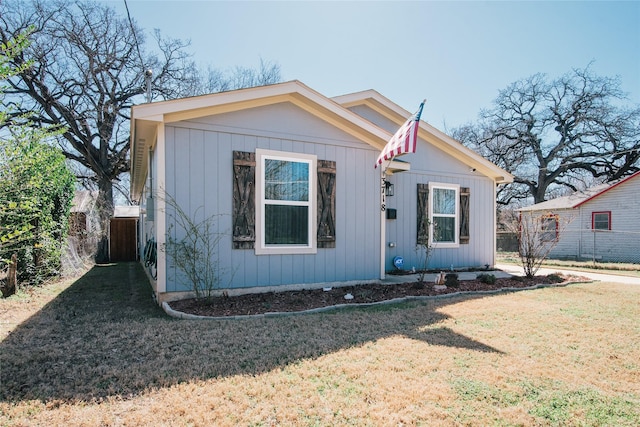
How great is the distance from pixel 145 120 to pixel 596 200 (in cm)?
1905

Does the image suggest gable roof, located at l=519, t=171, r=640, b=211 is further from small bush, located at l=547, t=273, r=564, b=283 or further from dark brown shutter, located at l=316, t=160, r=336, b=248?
dark brown shutter, located at l=316, t=160, r=336, b=248

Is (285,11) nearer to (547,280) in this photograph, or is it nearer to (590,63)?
(547,280)

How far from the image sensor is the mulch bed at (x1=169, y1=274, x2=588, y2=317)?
17.3 feet

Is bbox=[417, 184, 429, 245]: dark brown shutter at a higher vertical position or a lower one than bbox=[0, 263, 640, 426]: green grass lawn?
higher

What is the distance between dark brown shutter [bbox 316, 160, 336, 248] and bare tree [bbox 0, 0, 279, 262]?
12585mm

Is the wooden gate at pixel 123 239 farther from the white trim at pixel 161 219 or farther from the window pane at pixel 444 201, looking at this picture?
the window pane at pixel 444 201

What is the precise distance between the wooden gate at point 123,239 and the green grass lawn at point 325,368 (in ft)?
31.4

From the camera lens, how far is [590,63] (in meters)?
23.5

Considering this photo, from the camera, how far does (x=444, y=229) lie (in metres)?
9.77

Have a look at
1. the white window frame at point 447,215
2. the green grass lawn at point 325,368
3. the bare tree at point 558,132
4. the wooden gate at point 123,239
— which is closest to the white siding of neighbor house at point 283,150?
the green grass lawn at point 325,368

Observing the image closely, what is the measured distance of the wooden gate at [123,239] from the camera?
14.4 metres

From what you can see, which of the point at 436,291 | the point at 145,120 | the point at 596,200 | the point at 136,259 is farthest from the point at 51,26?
the point at 596,200

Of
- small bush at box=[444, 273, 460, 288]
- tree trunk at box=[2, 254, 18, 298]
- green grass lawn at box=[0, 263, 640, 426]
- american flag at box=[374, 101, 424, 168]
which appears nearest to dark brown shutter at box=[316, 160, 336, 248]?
american flag at box=[374, 101, 424, 168]

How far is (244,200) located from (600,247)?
17.2 m
